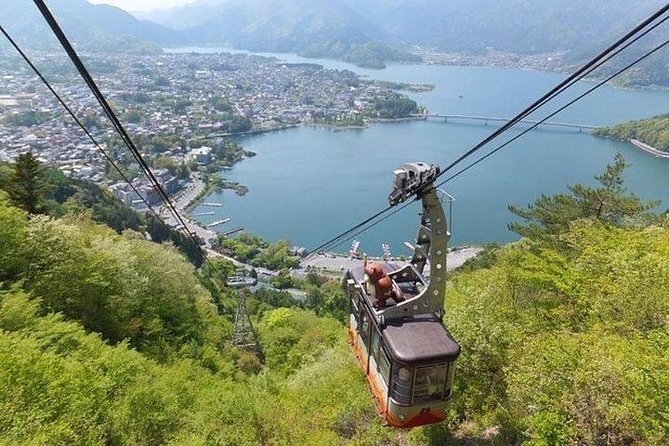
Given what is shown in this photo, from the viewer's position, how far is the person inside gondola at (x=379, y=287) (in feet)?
21.5

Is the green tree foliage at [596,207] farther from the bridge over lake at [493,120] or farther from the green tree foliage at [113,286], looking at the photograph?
the bridge over lake at [493,120]

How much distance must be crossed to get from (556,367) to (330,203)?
59.4 m

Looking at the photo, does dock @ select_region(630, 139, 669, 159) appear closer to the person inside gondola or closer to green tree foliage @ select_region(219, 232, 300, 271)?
green tree foliage @ select_region(219, 232, 300, 271)

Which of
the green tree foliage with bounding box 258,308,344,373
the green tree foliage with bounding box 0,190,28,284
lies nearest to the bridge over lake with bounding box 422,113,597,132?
the green tree foliage with bounding box 258,308,344,373

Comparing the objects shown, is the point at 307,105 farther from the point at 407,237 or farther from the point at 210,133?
the point at 407,237

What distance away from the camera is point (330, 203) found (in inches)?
2579

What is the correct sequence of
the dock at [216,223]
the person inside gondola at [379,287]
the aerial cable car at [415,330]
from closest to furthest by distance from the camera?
the aerial cable car at [415,330] < the person inside gondola at [379,287] < the dock at [216,223]

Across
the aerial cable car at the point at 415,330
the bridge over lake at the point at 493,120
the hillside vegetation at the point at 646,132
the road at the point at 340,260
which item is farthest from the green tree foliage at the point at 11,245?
the bridge over lake at the point at 493,120

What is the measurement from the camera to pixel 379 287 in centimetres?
654

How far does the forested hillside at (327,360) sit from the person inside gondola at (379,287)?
80.3 inches

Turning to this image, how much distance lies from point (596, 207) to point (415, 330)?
12.7m

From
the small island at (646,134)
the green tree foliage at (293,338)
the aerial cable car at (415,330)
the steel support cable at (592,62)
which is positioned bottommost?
the small island at (646,134)

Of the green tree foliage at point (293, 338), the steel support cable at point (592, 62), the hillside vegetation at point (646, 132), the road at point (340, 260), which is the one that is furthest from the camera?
the hillside vegetation at point (646, 132)

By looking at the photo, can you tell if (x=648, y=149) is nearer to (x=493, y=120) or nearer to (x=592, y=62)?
(x=493, y=120)
